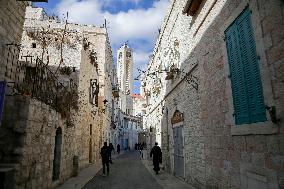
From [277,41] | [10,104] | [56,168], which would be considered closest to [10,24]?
[10,104]

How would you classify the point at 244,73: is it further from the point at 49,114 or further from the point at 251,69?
the point at 49,114

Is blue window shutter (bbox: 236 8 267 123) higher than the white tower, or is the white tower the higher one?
the white tower

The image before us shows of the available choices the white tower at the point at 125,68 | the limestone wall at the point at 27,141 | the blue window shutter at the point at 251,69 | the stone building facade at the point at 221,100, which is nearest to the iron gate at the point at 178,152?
the stone building facade at the point at 221,100

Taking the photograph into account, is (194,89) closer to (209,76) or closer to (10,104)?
(209,76)

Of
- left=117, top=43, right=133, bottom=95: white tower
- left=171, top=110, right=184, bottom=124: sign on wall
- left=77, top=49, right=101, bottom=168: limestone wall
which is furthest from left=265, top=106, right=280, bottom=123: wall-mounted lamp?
left=117, top=43, right=133, bottom=95: white tower

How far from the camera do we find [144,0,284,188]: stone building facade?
384cm

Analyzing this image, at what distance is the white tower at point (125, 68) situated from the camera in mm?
52312

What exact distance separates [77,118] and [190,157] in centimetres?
652

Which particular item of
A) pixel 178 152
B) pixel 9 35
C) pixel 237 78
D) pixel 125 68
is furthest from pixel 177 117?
pixel 125 68

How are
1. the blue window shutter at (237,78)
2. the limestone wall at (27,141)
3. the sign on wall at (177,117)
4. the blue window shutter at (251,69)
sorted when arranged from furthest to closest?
the sign on wall at (177,117), the limestone wall at (27,141), the blue window shutter at (237,78), the blue window shutter at (251,69)

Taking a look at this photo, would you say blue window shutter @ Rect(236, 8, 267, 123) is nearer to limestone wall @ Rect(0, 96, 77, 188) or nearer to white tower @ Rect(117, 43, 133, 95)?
limestone wall @ Rect(0, 96, 77, 188)

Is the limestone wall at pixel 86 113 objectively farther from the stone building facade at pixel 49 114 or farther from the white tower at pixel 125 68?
the white tower at pixel 125 68

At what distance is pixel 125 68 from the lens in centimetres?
5297

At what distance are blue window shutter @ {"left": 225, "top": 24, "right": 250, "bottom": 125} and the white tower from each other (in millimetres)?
46627
